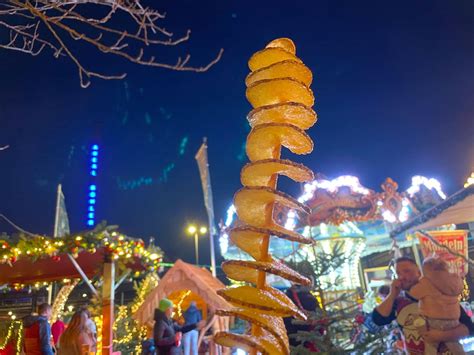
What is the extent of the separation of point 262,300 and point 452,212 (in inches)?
328

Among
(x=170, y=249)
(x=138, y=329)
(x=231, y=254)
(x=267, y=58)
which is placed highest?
(x=170, y=249)

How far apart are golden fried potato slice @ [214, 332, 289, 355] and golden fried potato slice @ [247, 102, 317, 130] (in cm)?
58

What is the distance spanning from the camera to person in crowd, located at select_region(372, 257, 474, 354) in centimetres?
288

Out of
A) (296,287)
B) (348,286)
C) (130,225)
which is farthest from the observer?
(130,225)

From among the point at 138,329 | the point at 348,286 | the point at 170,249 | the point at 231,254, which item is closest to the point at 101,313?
the point at 138,329

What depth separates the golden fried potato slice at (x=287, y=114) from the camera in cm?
94

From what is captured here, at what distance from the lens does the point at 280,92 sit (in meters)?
0.99

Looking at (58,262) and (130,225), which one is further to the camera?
(130,225)

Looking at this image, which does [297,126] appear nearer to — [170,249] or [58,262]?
[58,262]

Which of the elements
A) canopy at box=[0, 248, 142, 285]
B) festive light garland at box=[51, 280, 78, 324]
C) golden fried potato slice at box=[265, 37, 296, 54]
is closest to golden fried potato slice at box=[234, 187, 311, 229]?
golden fried potato slice at box=[265, 37, 296, 54]

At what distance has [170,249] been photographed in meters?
43.9

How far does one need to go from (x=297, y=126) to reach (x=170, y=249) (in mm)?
44926

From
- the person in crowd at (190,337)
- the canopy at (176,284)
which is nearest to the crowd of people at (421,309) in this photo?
the person in crowd at (190,337)

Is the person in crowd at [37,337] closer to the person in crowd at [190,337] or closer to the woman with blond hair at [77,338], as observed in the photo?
the woman with blond hair at [77,338]
